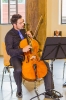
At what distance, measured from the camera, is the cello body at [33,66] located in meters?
3.04

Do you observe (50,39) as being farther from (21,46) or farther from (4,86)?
(4,86)

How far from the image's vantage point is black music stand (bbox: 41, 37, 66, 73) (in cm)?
295

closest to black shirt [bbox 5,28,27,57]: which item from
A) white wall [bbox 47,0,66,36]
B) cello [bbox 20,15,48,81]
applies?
cello [bbox 20,15,48,81]

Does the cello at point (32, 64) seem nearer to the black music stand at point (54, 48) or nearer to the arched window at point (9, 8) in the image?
the black music stand at point (54, 48)

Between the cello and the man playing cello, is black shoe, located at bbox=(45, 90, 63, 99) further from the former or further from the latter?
the cello

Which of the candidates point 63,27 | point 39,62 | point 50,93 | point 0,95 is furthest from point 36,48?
point 63,27

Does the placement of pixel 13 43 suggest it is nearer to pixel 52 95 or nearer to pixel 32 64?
pixel 32 64

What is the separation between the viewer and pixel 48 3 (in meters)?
5.77

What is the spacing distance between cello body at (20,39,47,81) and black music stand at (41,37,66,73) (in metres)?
0.16

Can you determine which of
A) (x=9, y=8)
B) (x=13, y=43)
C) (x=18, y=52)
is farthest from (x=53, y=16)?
(x=18, y=52)

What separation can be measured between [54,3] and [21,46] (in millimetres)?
2901

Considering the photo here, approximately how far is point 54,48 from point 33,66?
35 centimetres

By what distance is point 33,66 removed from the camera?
3066 millimetres

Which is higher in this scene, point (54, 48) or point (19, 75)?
point (54, 48)
